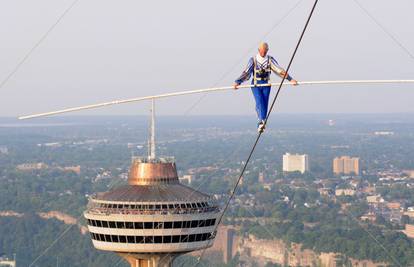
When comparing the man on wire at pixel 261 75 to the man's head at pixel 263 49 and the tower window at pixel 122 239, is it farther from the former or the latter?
the tower window at pixel 122 239

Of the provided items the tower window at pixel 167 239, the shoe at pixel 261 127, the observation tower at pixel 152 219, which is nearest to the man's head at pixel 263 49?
the shoe at pixel 261 127

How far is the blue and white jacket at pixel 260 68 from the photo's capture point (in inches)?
1253

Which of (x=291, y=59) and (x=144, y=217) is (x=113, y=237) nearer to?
(x=144, y=217)

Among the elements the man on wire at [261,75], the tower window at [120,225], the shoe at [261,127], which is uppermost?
the man on wire at [261,75]

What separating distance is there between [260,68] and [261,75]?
13cm

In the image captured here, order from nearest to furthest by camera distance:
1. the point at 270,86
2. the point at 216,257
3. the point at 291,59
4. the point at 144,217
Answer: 1. the point at 291,59
2. the point at 270,86
3. the point at 144,217
4. the point at 216,257

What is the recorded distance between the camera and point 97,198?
7094 centimetres

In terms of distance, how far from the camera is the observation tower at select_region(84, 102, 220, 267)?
68562 mm

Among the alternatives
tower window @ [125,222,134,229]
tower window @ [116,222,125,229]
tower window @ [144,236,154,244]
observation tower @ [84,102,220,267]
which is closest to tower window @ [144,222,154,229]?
Result: observation tower @ [84,102,220,267]

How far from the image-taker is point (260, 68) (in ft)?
105

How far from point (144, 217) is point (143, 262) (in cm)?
191

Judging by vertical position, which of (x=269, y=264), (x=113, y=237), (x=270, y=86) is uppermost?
(x=270, y=86)

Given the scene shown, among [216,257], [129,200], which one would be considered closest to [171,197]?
[129,200]

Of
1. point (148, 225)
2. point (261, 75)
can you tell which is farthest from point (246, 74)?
point (148, 225)
